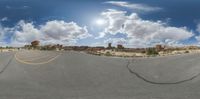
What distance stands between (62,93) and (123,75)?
484 cm

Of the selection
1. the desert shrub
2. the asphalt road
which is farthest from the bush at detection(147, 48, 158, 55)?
the asphalt road

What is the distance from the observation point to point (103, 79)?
70.8 ft

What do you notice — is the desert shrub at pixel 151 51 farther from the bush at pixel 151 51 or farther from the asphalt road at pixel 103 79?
the asphalt road at pixel 103 79

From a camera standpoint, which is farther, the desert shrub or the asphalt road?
the desert shrub

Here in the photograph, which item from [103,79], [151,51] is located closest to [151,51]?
[151,51]

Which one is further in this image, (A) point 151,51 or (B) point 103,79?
(A) point 151,51

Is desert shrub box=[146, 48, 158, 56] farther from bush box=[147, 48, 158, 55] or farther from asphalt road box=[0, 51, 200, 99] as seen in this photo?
asphalt road box=[0, 51, 200, 99]

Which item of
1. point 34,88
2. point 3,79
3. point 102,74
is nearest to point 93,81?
point 102,74

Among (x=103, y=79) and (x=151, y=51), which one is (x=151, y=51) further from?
(x=103, y=79)

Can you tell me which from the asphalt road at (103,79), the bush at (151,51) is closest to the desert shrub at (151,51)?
the bush at (151,51)

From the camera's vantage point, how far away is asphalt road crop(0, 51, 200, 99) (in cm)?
1790

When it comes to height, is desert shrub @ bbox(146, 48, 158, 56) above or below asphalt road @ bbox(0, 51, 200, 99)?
above

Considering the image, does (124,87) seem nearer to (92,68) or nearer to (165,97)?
(165,97)

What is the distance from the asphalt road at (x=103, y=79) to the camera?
58.7 feet
